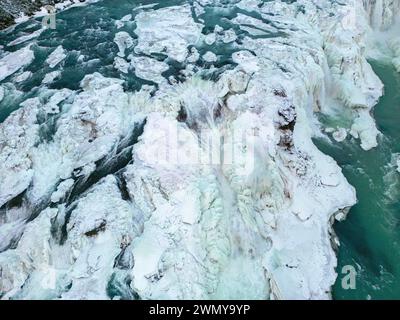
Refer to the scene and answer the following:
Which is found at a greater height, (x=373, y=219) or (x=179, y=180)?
(x=179, y=180)

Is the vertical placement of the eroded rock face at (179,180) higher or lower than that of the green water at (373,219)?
higher

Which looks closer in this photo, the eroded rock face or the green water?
the eroded rock face

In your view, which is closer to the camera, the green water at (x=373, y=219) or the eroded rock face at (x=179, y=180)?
the eroded rock face at (x=179, y=180)

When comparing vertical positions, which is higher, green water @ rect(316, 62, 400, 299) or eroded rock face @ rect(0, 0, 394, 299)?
eroded rock face @ rect(0, 0, 394, 299)

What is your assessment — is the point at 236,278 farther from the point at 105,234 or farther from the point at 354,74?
the point at 354,74
